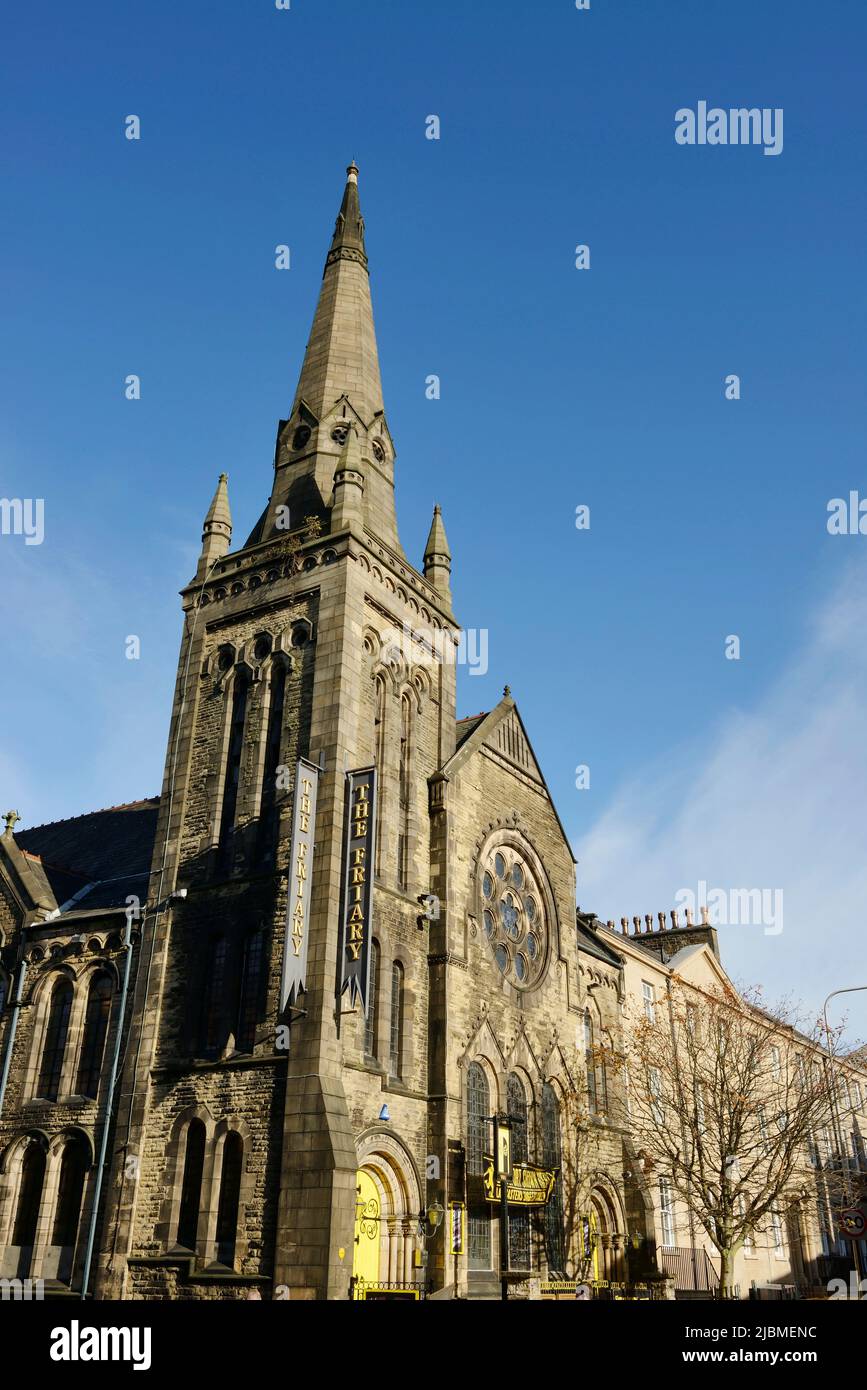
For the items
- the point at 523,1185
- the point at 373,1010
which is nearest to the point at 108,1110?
the point at 373,1010

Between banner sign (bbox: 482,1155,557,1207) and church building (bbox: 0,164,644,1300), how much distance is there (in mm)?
117

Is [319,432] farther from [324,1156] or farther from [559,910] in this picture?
[324,1156]

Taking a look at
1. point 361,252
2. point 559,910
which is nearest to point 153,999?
point 559,910

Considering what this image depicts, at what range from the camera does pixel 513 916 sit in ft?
108

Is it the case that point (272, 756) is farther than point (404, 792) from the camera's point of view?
No

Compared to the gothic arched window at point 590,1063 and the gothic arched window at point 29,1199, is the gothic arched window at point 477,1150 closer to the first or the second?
the gothic arched window at point 590,1063

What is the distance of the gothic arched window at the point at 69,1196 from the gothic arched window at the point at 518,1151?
1075 centimetres

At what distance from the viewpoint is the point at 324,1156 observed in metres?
21.4

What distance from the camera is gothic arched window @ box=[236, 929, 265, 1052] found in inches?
965

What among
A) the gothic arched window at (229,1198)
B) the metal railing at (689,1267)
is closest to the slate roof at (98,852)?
the gothic arched window at (229,1198)

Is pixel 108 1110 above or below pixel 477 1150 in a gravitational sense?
above

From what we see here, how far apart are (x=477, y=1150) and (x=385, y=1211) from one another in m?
3.69

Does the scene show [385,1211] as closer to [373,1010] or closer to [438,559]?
[373,1010]

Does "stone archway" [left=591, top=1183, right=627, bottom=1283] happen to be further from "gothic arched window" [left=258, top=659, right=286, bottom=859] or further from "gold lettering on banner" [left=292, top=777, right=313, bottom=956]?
"gothic arched window" [left=258, top=659, right=286, bottom=859]
